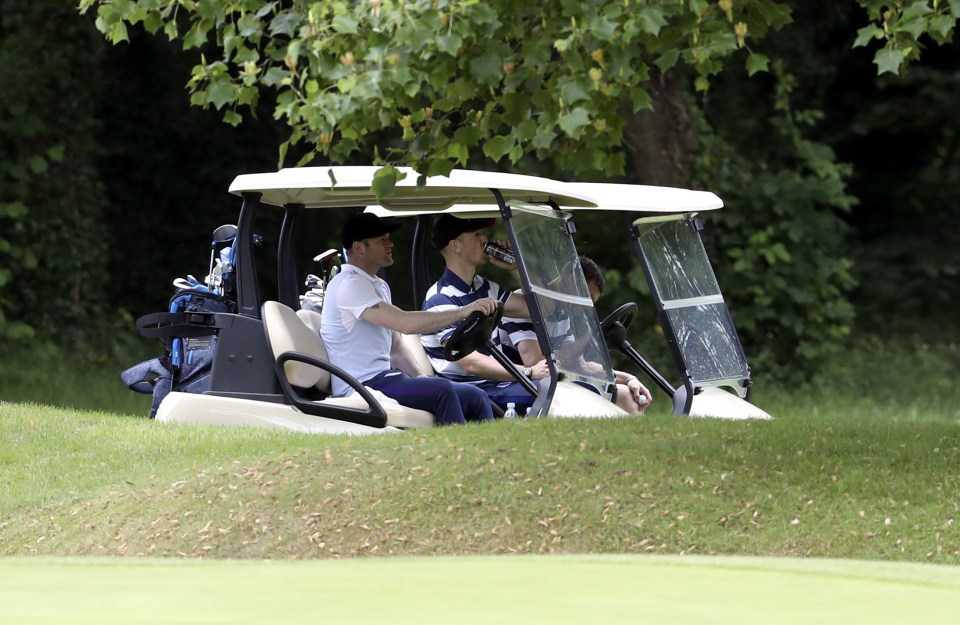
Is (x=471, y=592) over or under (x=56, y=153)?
under

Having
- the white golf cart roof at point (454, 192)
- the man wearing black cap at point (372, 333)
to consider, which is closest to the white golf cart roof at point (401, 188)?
the white golf cart roof at point (454, 192)

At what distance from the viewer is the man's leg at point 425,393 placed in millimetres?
7961

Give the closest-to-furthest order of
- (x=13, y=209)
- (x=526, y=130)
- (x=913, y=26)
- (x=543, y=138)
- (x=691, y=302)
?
(x=543, y=138), (x=526, y=130), (x=913, y=26), (x=691, y=302), (x=13, y=209)

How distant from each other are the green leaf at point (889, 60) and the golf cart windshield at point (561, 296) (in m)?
1.85

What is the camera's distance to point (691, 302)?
28.2ft

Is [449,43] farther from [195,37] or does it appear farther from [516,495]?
[516,495]

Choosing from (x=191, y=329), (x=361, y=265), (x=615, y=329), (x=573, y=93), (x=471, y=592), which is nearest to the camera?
(x=471, y=592)

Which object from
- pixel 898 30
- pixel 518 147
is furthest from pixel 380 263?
pixel 898 30

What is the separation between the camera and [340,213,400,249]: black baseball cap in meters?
8.10

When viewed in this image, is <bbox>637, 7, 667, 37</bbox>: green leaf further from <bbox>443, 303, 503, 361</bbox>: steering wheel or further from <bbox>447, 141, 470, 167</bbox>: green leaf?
<bbox>443, 303, 503, 361</bbox>: steering wheel

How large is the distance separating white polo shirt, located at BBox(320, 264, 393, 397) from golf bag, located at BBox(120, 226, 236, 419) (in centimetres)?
51

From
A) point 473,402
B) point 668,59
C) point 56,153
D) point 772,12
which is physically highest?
point 772,12

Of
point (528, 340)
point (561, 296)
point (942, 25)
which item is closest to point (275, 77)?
point (561, 296)

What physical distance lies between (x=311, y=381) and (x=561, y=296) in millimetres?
1274
